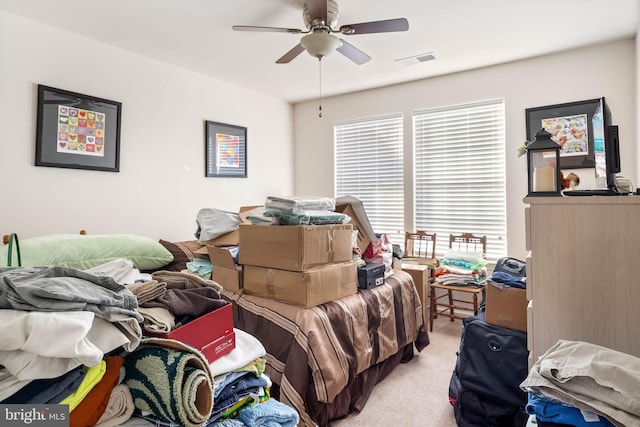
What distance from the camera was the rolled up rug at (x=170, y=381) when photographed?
67 cm

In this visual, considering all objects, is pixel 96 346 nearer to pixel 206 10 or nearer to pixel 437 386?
pixel 437 386

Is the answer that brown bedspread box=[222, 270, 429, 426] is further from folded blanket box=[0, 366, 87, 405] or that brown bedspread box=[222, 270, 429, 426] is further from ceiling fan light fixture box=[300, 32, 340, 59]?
ceiling fan light fixture box=[300, 32, 340, 59]

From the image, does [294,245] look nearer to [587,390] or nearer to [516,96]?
[587,390]

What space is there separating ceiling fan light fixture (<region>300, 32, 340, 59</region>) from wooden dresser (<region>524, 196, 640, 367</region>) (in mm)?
1622

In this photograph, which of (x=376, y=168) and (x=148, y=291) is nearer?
(x=148, y=291)

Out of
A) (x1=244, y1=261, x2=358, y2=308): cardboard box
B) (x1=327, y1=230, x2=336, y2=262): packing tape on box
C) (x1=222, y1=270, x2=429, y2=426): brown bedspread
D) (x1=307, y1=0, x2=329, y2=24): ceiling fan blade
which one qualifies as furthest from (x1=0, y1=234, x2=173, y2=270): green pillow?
(x1=307, y1=0, x2=329, y2=24): ceiling fan blade

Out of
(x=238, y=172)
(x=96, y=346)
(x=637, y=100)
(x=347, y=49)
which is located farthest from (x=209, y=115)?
(x=637, y=100)

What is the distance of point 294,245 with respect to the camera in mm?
1943

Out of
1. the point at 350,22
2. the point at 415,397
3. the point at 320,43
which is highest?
the point at 350,22

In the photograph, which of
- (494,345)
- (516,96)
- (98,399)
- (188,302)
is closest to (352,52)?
(516,96)

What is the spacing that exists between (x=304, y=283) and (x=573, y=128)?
3.05 m

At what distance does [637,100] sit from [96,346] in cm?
406

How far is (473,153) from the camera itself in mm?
3932

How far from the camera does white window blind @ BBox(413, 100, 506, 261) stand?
3.79 metres
